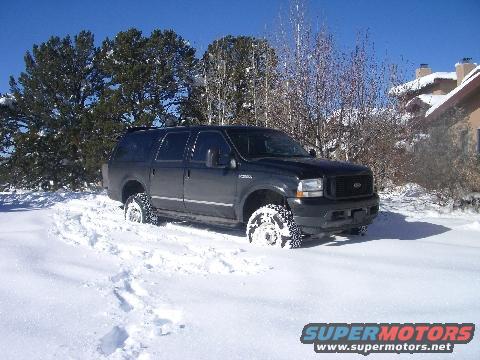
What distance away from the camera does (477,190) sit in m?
8.46

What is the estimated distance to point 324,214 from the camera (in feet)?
16.9

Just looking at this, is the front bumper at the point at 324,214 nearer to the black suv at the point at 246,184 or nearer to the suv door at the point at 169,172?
the black suv at the point at 246,184

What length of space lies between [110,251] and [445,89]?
24.2 metres

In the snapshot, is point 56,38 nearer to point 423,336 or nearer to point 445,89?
point 445,89

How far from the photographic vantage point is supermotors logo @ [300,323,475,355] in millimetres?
2734

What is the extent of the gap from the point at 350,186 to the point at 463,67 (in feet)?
69.9

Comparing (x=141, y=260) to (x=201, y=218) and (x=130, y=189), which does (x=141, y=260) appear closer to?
(x=201, y=218)

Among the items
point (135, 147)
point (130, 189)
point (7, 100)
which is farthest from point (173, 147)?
point (7, 100)

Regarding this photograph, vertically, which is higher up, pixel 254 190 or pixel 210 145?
pixel 210 145

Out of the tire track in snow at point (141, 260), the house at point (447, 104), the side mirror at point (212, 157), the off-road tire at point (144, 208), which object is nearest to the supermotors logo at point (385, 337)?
the tire track in snow at point (141, 260)

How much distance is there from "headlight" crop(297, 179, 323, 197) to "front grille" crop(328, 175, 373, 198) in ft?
0.45

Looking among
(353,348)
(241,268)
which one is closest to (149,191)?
(241,268)

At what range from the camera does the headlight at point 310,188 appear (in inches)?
204

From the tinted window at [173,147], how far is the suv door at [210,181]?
0.28m
